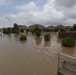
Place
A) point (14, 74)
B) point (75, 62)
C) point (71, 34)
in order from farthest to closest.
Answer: point (71, 34)
point (14, 74)
point (75, 62)

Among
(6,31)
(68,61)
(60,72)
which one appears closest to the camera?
(68,61)

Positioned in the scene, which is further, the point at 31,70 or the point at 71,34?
the point at 71,34

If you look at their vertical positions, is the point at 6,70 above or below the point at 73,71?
below

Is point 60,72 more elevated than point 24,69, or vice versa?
point 60,72

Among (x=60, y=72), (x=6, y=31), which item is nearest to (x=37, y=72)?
(x=60, y=72)

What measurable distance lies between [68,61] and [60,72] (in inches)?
32.5

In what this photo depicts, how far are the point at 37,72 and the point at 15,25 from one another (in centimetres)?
8128

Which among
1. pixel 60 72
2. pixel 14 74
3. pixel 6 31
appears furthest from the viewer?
pixel 6 31

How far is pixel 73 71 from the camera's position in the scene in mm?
4969

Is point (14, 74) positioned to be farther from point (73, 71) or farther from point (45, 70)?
point (73, 71)

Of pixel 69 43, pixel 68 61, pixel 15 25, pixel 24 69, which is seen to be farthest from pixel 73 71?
pixel 15 25

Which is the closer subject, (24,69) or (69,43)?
(24,69)

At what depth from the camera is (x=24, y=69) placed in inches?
381

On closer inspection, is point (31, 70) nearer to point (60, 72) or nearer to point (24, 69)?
point (24, 69)
